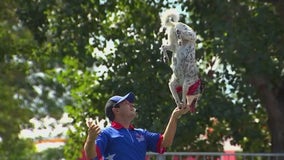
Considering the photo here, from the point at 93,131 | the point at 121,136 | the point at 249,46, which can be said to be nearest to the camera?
the point at 93,131

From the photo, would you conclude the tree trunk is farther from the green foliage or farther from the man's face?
the green foliage

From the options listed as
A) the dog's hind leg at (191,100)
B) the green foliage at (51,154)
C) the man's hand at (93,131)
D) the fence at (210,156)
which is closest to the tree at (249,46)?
the fence at (210,156)

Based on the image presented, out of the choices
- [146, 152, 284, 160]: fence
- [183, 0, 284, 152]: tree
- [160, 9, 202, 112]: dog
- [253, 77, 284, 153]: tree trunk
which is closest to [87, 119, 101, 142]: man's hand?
[160, 9, 202, 112]: dog

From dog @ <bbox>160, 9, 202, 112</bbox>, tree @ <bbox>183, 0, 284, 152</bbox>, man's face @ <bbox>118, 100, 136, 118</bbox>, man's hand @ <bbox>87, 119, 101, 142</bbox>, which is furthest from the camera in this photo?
tree @ <bbox>183, 0, 284, 152</bbox>

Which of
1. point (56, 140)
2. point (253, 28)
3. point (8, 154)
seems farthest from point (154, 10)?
point (56, 140)

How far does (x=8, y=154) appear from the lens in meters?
28.3

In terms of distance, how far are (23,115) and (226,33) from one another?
17587mm

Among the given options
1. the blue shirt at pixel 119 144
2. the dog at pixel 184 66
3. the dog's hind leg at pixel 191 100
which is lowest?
the blue shirt at pixel 119 144

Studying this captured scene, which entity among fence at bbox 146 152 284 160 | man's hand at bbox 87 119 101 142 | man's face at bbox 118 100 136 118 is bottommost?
man's hand at bbox 87 119 101 142

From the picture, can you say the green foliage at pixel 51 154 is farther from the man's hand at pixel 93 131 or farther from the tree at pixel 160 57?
the man's hand at pixel 93 131

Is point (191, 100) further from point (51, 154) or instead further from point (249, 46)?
point (51, 154)

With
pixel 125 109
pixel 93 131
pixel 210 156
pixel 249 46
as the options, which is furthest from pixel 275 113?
pixel 93 131

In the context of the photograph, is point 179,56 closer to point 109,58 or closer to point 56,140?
point 109,58

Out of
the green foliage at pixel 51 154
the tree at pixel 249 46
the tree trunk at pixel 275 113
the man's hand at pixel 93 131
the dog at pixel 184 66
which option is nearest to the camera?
the man's hand at pixel 93 131
